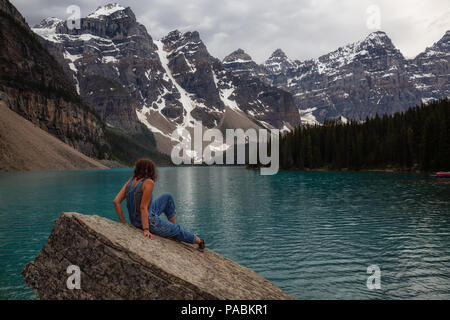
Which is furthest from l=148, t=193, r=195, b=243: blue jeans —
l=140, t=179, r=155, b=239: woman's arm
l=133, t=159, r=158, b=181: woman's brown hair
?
l=133, t=159, r=158, b=181: woman's brown hair

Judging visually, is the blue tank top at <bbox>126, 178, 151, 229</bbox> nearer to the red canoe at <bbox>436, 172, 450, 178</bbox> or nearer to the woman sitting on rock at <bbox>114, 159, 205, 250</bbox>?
the woman sitting on rock at <bbox>114, 159, 205, 250</bbox>

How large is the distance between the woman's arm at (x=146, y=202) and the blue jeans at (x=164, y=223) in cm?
30

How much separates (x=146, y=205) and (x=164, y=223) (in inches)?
38.0

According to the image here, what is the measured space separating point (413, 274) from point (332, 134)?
12573cm

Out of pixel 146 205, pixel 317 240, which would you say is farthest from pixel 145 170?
pixel 317 240

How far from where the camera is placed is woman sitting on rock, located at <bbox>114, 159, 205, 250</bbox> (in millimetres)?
9047

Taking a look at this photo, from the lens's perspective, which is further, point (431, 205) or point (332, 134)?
point (332, 134)

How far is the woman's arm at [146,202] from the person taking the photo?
8914 millimetres

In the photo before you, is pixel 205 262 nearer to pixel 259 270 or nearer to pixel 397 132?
pixel 259 270

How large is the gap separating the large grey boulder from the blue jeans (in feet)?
2.31

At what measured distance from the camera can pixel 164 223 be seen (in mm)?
9609
